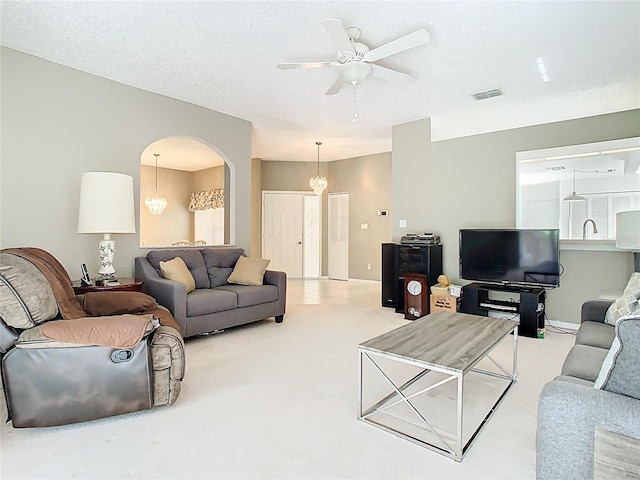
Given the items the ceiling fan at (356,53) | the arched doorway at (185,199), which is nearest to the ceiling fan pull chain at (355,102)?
the ceiling fan at (356,53)

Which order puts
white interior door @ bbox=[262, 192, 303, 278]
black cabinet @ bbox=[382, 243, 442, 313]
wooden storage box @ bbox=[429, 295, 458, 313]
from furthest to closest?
white interior door @ bbox=[262, 192, 303, 278], black cabinet @ bbox=[382, 243, 442, 313], wooden storage box @ bbox=[429, 295, 458, 313]

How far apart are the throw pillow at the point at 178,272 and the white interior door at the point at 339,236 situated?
15.5ft

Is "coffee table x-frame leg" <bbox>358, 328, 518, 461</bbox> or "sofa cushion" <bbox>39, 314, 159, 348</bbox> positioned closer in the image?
"coffee table x-frame leg" <bbox>358, 328, 518, 461</bbox>

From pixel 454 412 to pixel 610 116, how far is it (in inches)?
150

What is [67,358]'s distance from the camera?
6.31 feet

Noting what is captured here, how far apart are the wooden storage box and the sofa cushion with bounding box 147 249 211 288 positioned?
2757 mm

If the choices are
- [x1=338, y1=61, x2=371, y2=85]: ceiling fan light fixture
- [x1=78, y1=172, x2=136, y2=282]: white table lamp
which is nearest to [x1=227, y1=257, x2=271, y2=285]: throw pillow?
[x1=78, y1=172, x2=136, y2=282]: white table lamp

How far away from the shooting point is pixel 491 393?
2428 mm

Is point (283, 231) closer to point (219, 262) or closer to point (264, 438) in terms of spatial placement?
point (219, 262)

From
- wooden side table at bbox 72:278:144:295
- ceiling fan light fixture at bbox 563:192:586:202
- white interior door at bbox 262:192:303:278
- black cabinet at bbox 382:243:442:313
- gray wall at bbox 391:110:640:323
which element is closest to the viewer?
wooden side table at bbox 72:278:144:295

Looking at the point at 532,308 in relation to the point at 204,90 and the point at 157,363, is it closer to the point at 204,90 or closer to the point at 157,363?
the point at 157,363

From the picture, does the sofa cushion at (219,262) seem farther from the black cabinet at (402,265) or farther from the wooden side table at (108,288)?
the black cabinet at (402,265)

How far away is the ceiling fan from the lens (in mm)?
2420

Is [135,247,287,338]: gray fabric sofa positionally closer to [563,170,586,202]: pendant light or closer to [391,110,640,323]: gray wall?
[391,110,640,323]: gray wall
